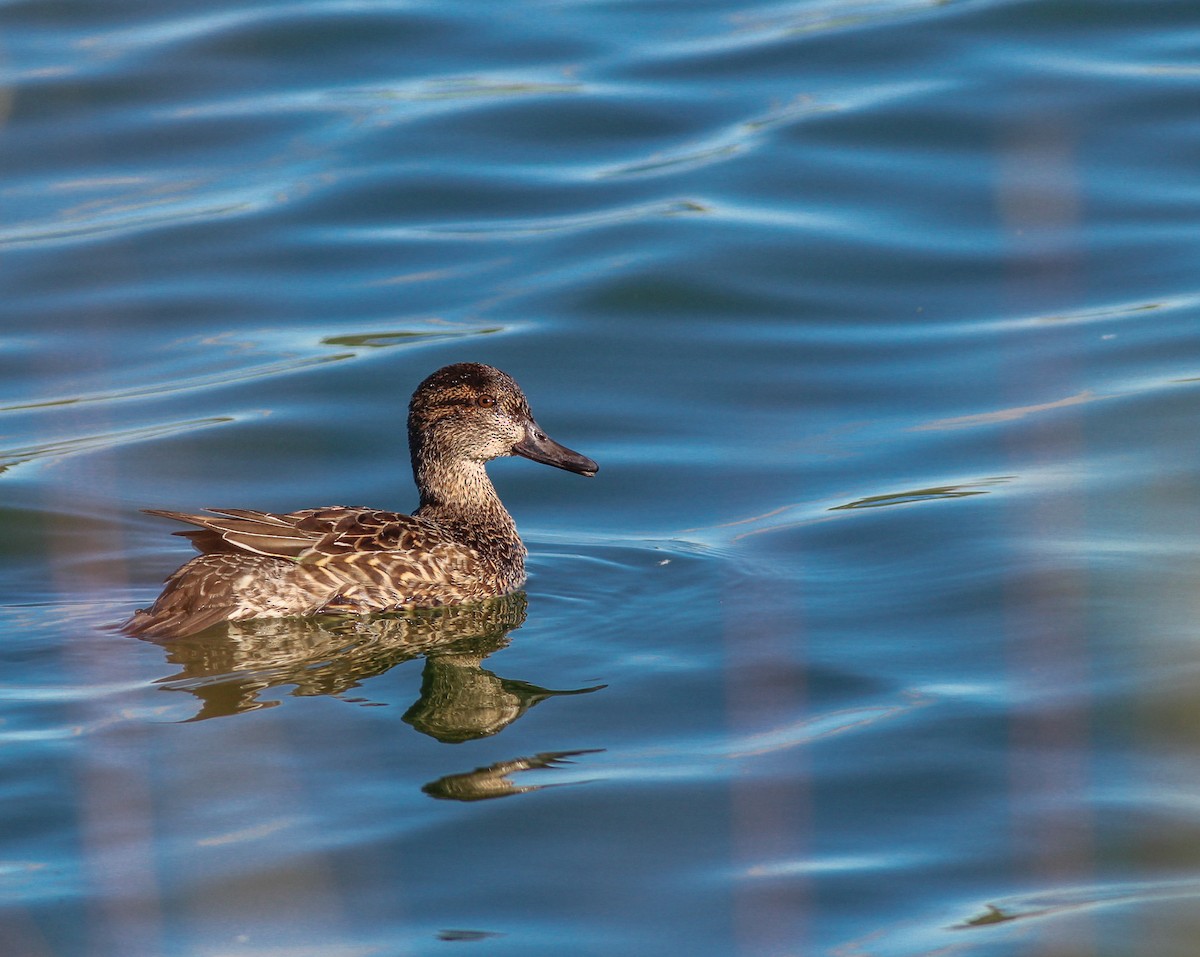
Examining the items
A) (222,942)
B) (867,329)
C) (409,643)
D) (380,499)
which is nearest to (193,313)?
(380,499)

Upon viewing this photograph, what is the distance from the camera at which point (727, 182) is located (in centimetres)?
1365

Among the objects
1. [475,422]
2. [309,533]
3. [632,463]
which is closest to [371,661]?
[309,533]

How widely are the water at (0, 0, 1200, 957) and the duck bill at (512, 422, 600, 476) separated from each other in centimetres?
39

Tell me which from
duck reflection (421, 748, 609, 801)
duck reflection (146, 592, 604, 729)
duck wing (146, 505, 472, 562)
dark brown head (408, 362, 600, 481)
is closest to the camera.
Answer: duck reflection (421, 748, 609, 801)

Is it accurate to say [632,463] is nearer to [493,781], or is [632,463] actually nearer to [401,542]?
[401,542]

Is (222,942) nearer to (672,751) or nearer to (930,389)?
(672,751)

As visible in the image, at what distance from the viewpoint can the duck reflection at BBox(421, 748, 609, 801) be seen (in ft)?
20.2

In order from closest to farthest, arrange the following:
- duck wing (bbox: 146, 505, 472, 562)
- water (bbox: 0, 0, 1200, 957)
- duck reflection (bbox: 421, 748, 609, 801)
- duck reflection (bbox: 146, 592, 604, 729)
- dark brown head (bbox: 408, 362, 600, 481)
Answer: water (bbox: 0, 0, 1200, 957)
duck reflection (bbox: 421, 748, 609, 801)
duck reflection (bbox: 146, 592, 604, 729)
duck wing (bbox: 146, 505, 472, 562)
dark brown head (bbox: 408, 362, 600, 481)

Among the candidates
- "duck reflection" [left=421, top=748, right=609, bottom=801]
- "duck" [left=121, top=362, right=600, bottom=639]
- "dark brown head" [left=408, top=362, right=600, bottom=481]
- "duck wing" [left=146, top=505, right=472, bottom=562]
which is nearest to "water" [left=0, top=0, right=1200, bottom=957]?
"duck reflection" [left=421, top=748, right=609, bottom=801]

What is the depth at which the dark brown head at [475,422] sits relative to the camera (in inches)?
340

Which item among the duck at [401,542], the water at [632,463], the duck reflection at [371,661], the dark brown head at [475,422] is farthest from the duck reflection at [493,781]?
the dark brown head at [475,422]

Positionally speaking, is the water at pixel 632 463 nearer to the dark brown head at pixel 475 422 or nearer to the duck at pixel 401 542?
the duck at pixel 401 542

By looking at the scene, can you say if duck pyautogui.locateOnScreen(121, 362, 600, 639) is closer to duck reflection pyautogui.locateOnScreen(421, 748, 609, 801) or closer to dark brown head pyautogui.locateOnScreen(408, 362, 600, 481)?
dark brown head pyautogui.locateOnScreen(408, 362, 600, 481)

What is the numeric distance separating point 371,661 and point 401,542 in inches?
28.6
